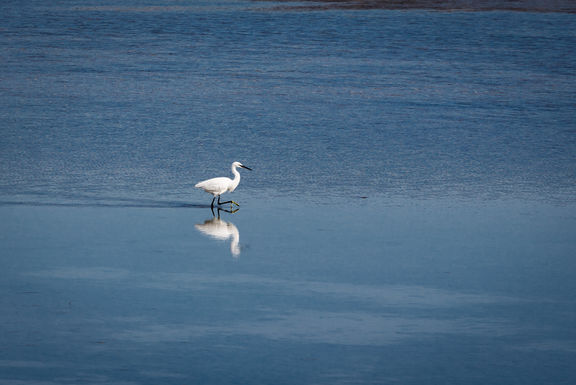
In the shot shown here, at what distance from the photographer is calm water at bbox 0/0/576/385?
6.05 meters

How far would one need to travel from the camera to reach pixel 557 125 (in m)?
14.7

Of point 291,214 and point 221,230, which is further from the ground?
point 291,214

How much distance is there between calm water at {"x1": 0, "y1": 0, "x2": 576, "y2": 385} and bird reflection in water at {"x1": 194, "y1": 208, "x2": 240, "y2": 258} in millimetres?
34

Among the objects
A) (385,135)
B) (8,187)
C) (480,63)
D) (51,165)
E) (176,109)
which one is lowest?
(8,187)

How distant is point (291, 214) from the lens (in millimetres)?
9531

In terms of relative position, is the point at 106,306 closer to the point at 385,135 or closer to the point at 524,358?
the point at 524,358

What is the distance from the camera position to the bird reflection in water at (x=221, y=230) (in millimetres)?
8524

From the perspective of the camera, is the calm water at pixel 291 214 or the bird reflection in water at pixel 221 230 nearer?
the calm water at pixel 291 214

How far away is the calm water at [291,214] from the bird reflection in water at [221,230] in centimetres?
3

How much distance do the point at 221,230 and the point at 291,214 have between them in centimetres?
89

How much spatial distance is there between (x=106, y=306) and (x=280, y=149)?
6529 millimetres

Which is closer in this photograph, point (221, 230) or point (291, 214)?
point (221, 230)

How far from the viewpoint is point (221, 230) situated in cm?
897

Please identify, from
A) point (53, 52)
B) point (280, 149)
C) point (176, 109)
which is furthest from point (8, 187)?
point (53, 52)
